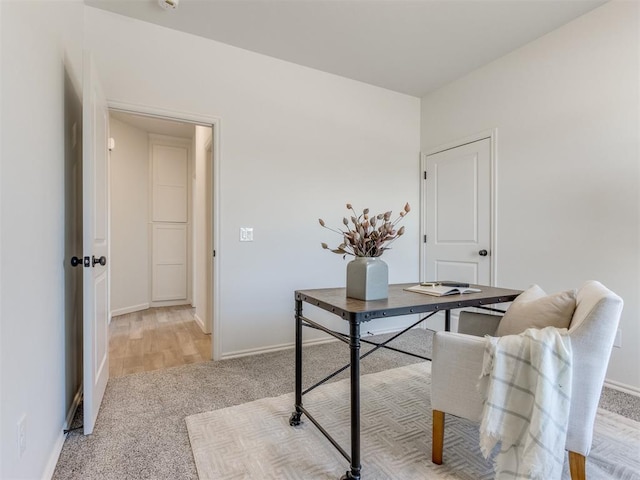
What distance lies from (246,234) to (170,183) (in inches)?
118

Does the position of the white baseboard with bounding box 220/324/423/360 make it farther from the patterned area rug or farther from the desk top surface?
the desk top surface

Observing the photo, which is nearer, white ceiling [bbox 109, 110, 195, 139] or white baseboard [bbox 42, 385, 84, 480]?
white baseboard [bbox 42, 385, 84, 480]

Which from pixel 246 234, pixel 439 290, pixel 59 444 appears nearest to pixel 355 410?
pixel 439 290

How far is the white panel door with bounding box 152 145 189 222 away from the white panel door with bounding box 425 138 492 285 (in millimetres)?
3721

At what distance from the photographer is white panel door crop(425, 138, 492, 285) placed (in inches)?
126

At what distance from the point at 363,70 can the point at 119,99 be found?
2143 mm

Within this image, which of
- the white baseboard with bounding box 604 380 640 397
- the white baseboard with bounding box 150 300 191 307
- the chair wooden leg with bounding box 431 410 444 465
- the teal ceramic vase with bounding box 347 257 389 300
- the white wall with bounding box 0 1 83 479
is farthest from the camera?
the white baseboard with bounding box 150 300 191 307

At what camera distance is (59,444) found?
156cm

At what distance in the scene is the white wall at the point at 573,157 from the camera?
7.37ft

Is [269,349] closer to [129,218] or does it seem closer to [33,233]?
[33,233]

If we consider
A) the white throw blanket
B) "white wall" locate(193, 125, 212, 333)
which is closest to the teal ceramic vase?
the white throw blanket

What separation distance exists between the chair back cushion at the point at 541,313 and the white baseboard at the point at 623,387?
1.36 m

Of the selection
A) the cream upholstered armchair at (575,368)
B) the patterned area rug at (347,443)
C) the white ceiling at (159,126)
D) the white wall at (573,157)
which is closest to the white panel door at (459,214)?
the white wall at (573,157)

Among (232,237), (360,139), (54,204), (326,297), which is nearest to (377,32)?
(360,139)
